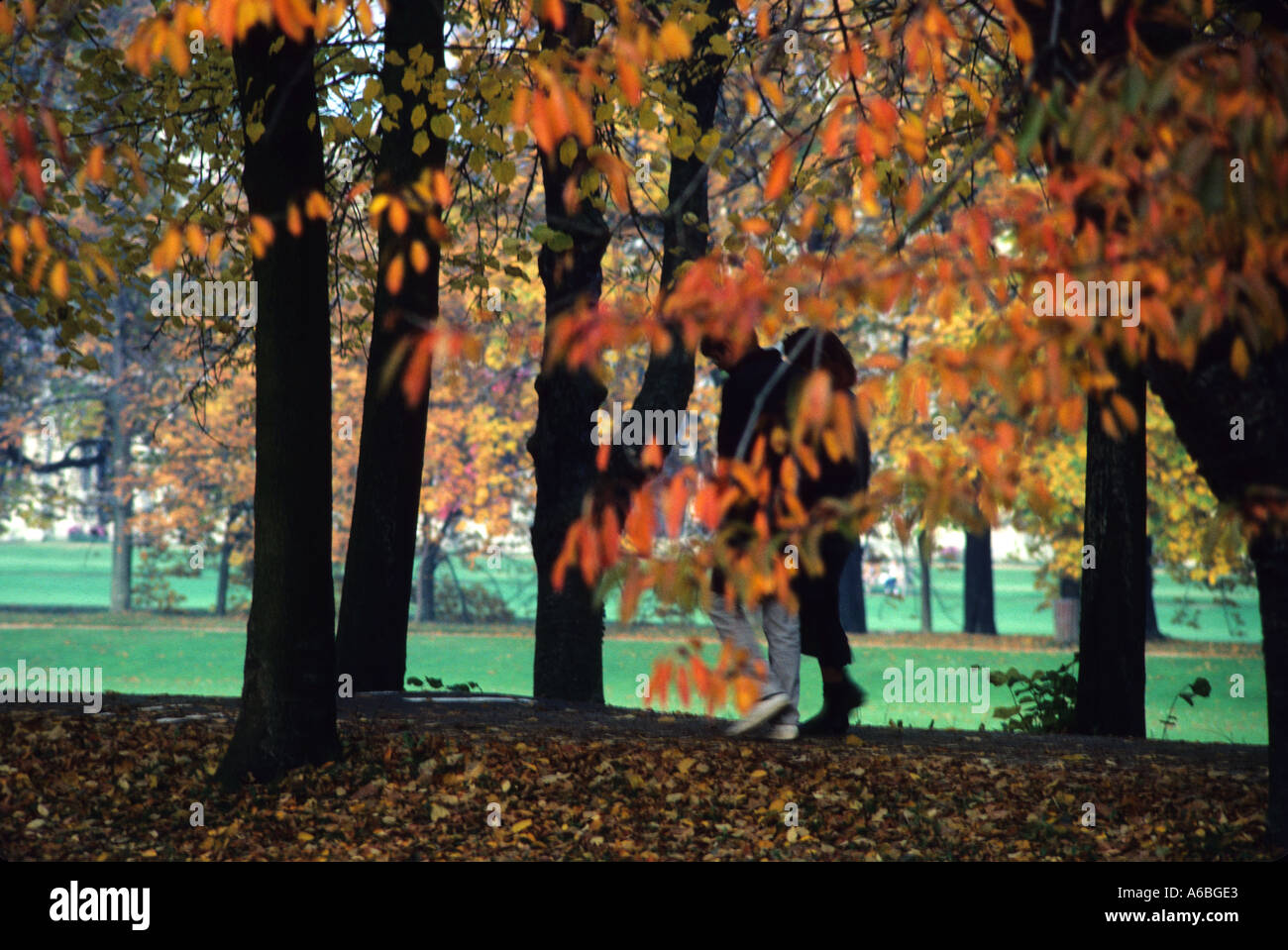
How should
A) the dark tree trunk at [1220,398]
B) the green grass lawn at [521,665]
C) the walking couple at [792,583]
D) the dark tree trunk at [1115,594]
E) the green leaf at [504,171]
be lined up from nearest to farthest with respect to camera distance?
1. the dark tree trunk at [1220,398]
2. the walking couple at [792,583]
3. the green leaf at [504,171]
4. the dark tree trunk at [1115,594]
5. the green grass lawn at [521,665]

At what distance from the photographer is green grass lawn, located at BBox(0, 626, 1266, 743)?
1653cm

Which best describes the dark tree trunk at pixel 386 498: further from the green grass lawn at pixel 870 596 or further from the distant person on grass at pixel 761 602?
the green grass lawn at pixel 870 596

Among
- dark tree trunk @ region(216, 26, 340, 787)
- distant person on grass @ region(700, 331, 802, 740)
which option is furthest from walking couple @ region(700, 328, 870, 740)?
dark tree trunk @ region(216, 26, 340, 787)

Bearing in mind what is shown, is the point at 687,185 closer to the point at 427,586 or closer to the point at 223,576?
the point at 427,586

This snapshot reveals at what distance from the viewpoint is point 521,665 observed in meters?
22.1

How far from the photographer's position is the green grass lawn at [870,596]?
112ft

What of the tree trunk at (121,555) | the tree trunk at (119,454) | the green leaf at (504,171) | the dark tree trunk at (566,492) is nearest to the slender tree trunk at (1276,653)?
the green leaf at (504,171)

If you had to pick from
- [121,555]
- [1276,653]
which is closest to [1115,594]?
[1276,653]

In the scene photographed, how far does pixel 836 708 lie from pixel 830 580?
3.20ft

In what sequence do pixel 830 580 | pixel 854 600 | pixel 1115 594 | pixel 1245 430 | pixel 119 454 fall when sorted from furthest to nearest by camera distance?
pixel 119 454, pixel 854 600, pixel 1115 594, pixel 830 580, pixel 1245 430

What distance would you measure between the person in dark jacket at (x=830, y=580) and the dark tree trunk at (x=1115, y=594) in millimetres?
2259

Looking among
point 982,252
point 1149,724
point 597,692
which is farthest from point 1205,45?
point 1149,724
